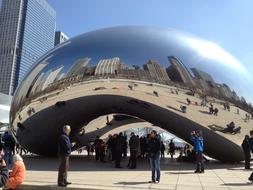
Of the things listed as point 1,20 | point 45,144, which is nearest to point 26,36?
point 1,20

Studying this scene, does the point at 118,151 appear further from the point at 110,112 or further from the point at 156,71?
the point at 156,71

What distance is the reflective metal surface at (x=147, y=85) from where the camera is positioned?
12070 millimetres

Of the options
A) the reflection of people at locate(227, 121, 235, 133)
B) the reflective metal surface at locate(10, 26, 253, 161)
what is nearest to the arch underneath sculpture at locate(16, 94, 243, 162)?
the reflective metal surface at locate(10, 26, 253, 161)

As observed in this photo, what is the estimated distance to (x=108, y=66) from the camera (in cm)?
1238

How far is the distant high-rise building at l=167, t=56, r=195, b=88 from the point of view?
12023mm

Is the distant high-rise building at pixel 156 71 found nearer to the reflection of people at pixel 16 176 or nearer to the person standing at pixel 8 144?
the person standing at pixel 8 144

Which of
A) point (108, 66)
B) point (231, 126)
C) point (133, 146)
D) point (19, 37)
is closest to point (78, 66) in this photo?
point (108, 66)

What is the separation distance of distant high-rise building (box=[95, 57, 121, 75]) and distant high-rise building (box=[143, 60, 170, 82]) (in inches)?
38.5

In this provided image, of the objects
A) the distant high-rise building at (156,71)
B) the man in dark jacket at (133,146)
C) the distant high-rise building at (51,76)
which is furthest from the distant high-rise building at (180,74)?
the distant high-rise building at (51,76)

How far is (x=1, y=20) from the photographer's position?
172 meters

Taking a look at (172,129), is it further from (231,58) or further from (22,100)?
(22,100)

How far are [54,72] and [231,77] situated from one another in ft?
20.6

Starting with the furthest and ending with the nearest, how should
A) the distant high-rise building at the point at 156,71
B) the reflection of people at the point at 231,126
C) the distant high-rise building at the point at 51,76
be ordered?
the distant high-rise building at the point at 51,76 < the reflection of people at the point at 231,126 < the distant high-rise building at the point at 156,71

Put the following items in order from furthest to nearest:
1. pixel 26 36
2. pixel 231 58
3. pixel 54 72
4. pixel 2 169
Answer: pixel 26 36, pixel 231 58, pixel 54 72, pixel 2 169
